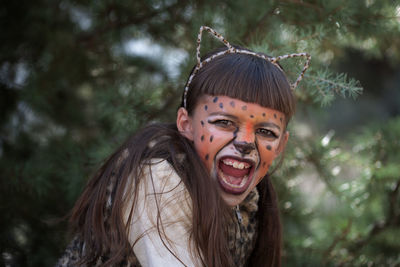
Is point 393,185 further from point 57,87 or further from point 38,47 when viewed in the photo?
point 38,47

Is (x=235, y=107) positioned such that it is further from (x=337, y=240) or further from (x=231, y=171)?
(x=337, y=240)

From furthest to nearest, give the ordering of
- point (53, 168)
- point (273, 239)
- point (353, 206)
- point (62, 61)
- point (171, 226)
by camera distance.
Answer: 1. point (62, 61)
2. point (53, 168)
3. point (353, 206)
4. point (273, 239)
5. point (171, 226)

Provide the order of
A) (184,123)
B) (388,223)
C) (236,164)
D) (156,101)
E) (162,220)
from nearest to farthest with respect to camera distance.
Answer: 1. (162,220)
2. (236,164)
3. (184,123)
4. (156,101)
5. (388,223)

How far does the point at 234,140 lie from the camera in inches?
47.9

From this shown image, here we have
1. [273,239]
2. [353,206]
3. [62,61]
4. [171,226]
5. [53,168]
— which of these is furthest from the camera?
[62,61]

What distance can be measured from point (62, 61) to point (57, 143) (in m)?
0.40

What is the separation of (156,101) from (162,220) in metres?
0.76

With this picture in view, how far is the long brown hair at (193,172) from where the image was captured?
1171 millimetres

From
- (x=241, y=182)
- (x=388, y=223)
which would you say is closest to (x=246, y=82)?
(x=241, y=182)

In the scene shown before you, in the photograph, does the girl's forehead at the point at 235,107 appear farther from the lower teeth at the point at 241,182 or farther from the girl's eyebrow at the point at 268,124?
the lower teeth at the point at 241,182

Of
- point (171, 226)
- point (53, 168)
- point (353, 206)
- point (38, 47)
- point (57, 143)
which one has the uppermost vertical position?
point (38, 47)

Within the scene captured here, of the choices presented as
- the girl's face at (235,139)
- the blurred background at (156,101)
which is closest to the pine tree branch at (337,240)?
the blurred background at (156,101)

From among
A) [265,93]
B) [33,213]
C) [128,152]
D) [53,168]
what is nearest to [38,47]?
[53,168]

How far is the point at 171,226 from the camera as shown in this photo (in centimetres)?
113
